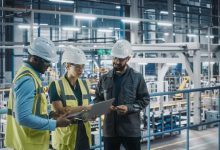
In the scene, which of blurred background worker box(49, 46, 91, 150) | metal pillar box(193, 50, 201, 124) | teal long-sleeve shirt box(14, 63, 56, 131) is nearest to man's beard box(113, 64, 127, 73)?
blurred background worker box(49, 46, 91, 150)

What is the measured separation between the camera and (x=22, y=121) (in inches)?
94.3

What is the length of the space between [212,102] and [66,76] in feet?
38.3

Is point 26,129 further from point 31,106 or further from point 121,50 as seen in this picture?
point 121,50

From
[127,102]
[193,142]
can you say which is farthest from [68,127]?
[193,142]

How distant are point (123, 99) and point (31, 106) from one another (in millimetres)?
1309

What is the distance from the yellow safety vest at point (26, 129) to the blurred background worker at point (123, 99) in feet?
3.47

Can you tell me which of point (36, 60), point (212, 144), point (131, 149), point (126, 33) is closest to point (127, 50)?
point (131, 149)

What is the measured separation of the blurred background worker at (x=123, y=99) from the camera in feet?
11.5

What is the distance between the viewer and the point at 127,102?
3.53m

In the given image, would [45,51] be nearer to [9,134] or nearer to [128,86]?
[9,134]

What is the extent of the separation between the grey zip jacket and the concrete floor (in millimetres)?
6160

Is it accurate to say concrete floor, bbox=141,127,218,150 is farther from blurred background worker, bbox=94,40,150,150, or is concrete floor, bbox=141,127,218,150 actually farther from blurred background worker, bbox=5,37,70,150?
blurred background worker, bbox=5,37,70,150

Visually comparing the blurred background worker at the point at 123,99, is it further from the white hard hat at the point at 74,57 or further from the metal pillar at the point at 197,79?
the metal pillar at the point at 197,79

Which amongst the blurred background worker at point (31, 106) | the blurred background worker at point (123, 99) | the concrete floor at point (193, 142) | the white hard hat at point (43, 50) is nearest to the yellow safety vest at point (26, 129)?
the blurred background worker at point (31, 106)
